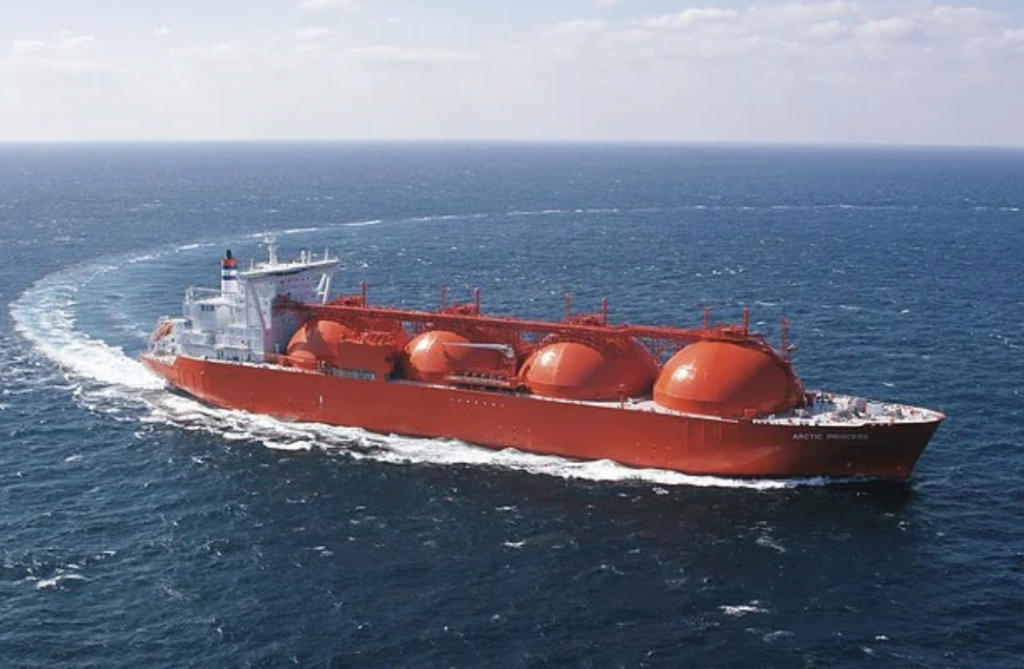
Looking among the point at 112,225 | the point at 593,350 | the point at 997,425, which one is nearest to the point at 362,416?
the point at 593,350

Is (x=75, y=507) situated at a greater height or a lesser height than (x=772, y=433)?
lesser

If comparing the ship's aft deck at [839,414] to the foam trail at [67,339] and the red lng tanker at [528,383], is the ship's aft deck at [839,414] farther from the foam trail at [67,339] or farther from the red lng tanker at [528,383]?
the foam trail at [67,339]

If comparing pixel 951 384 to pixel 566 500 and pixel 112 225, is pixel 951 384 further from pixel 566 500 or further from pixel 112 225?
pixel 112 225

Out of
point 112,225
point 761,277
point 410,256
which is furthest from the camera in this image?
point 112,225

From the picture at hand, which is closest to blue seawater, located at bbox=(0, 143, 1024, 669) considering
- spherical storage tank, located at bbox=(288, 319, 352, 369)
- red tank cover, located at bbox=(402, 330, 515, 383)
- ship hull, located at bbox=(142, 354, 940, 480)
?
ship hull, located at bbox=(142, 354, 940, 480)

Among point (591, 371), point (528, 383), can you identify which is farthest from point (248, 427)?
point (591, 371)

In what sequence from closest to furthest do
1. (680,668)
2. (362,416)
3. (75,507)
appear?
1. (680,668)
2. (75,507)
3. (362,416)

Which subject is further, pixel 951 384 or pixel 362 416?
pixel 951 384
